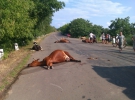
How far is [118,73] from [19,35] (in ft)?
40.2

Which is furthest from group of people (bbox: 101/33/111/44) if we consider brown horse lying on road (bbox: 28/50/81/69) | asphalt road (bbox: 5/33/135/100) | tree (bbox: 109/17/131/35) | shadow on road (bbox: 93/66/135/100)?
shadow on road (bbox: 93/66/135/100)

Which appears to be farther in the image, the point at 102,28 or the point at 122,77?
the point at 102,28

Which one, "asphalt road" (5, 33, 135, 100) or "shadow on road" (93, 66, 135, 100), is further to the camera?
"shadow on road" (93, 66, 135, 100)

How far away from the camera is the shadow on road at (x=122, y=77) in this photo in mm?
6122

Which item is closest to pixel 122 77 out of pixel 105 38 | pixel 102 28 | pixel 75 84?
pixel 75 84

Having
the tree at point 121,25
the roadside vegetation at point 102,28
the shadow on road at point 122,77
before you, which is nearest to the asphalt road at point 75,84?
the shadow on road at point 122,77

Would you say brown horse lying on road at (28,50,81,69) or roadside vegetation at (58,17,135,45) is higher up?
roadside vegetation at (58,17,135,45)

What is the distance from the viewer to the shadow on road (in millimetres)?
6122

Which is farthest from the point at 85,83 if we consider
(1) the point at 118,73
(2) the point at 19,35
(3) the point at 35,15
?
(3) the point at 35,15

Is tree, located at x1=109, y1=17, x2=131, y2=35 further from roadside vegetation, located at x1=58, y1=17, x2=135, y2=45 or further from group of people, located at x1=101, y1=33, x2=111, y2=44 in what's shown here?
group of people, located at x1=101, y1=33, x2=111, y2=44

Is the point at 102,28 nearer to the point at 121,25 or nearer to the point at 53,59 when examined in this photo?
the point at 121,25

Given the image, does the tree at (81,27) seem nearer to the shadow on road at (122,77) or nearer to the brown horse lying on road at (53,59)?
the brown horse lying on road at (53,59)

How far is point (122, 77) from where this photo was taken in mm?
7637

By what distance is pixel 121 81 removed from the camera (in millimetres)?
7113
